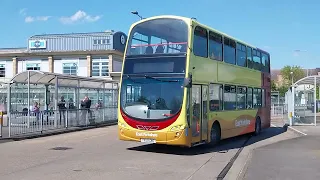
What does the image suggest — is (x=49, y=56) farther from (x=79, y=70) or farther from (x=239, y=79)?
(x=239, y=79)

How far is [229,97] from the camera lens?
16.2m

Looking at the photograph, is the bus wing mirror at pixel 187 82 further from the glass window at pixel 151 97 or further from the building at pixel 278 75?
the building at pixel 278 75

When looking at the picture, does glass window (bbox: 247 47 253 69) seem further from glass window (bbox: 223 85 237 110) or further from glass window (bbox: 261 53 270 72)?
glass window (bbox: 223 85 237 110)

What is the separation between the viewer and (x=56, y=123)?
67.1ft

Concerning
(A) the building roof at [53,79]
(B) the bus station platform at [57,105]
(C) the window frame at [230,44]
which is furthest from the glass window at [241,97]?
(A) the building roof at [53,79]

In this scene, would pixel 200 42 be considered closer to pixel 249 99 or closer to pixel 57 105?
pixel 249 99

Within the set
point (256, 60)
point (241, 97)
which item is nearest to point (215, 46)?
point (241, 97)

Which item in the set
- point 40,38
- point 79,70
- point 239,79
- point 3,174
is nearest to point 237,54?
point 239,79

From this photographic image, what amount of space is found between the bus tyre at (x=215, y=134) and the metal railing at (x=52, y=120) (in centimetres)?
854

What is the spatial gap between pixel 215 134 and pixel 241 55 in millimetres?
4579

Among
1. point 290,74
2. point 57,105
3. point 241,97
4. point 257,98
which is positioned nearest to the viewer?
point 241,97

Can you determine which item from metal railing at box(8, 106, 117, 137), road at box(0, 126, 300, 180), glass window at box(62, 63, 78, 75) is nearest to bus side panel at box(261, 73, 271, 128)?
road at box(0, 126, 300, 180)

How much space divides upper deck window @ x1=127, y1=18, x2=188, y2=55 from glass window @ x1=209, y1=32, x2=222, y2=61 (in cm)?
189

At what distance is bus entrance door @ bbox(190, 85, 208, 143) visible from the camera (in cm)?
1303
